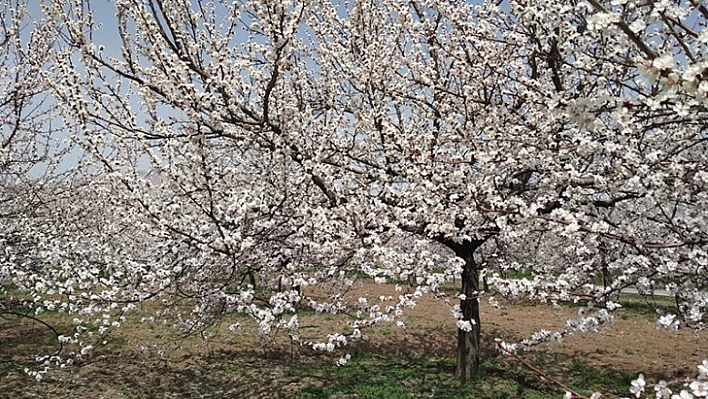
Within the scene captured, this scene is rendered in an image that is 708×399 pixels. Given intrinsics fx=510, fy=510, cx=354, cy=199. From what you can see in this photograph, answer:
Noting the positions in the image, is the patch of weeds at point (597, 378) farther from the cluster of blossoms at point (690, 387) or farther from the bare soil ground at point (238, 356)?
the cluster of blossoms at point (690, 387)

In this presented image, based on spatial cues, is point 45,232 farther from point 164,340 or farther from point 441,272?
point 441,272

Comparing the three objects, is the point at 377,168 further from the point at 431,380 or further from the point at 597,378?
the point at 597,378

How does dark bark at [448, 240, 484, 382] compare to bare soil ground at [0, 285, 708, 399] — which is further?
bare soil ground at [0, 285, 708, 399]

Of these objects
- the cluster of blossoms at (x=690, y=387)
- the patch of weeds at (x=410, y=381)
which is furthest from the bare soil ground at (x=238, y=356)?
the cluster of blossoms at (x=690, y=387)

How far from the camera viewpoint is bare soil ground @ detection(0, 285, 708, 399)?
26.8 ft

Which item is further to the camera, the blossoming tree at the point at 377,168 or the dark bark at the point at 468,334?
the dark bark at the point at 468,334

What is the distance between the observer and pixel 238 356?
10352mm

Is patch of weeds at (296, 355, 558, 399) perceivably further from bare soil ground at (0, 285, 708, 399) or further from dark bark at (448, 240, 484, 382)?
bare soil ground at (0, 285, 708, 399)

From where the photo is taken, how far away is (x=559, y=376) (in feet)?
29.3

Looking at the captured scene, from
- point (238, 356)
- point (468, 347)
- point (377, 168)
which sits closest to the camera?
point (377, 168)

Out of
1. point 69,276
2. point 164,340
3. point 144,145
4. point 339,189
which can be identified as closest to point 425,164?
point 339,189

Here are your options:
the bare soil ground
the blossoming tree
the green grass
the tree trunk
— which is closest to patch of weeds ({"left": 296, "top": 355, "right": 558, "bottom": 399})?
the green grass

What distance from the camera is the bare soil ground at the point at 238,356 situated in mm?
8172

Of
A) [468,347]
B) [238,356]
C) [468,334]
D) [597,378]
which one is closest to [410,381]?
[468,347]
